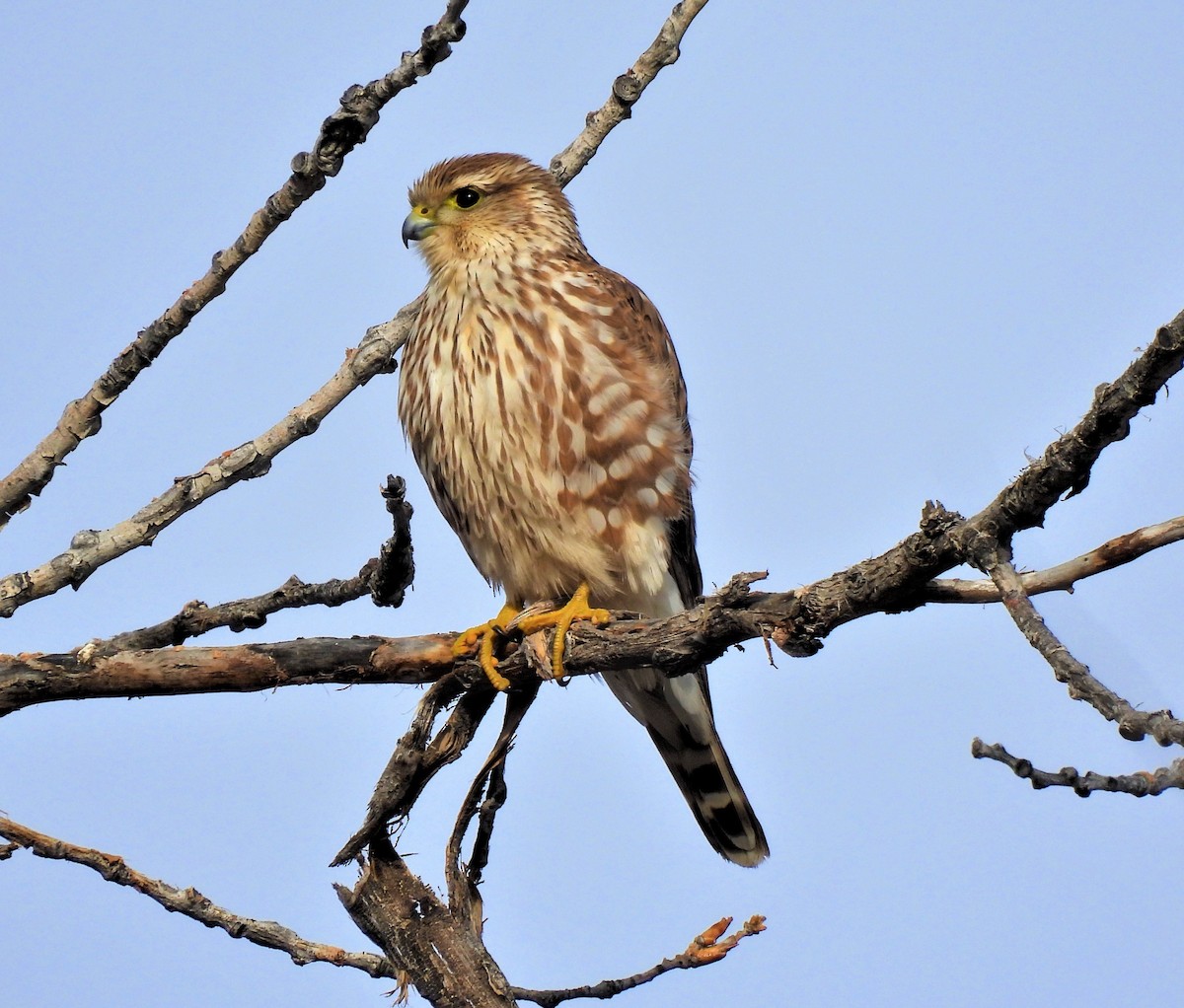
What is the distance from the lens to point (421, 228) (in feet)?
15.6

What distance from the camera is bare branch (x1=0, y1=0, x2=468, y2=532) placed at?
267 cm

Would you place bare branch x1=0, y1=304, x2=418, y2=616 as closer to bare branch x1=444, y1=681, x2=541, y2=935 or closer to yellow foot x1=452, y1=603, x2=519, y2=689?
yellow foot x1=452, y1=603, x2=519, y2=689

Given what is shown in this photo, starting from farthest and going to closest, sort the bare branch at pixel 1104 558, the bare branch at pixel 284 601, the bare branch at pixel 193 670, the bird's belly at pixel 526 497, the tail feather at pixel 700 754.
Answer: the tail feather at pixel 700 754 < the bird's belly at pixel 526 497 < the bare branch at pixel 284 601 < the bare branch at pixel 193 670 < the bare branch at pixel 1104 558

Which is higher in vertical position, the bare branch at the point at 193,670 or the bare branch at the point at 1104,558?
the bare branch at the point at 193,670

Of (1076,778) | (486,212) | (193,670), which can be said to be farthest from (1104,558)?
(486,212)

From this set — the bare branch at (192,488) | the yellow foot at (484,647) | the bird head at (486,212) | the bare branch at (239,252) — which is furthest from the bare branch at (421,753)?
the bird head at (486,212)

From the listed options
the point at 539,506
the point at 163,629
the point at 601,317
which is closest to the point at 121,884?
the point at 163,629

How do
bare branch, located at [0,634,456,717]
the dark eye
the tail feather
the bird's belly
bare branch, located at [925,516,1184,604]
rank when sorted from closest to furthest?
bare branch, located at [925,516,1184,604]
bare branch, located at [0,634,456,717]
the bird's belly
the tail feather
the dark eye

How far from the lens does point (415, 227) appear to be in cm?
477

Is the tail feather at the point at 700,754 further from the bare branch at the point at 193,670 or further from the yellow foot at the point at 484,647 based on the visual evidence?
the bare branch at the point at 193,670

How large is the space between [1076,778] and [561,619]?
6.49 ft

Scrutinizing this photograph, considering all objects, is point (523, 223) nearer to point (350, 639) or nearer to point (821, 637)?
point (350, 639)

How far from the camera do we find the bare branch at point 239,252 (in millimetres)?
2674

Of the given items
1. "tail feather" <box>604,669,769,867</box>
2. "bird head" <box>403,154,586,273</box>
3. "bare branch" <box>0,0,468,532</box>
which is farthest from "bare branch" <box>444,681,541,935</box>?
"bird head" <box>403,154,586,273</box>
